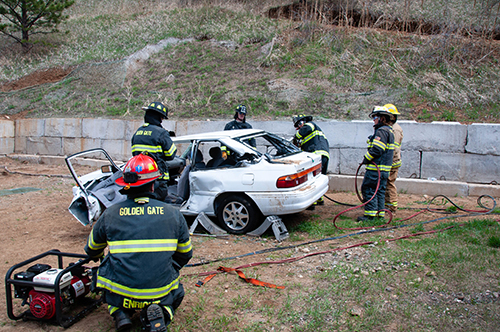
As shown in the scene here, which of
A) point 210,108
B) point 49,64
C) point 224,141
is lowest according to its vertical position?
point 224,141

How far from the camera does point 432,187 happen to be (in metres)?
7.54

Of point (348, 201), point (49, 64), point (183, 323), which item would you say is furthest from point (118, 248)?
point (49, 64)

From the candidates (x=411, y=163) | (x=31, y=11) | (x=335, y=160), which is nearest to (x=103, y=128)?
(x=335, y=160)

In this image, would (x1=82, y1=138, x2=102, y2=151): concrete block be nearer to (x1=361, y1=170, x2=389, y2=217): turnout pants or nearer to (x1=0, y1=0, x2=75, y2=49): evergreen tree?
(x1=0, y1=0, x2=75, y2=49): evergreen tree

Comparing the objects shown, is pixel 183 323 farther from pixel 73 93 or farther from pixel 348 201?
pixel 73 93

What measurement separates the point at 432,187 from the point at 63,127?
1143 centimetres

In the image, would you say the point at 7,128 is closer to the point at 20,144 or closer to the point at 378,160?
the point at 20,144

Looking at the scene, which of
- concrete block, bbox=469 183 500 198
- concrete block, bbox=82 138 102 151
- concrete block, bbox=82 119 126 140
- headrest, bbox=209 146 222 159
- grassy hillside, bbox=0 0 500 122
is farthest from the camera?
concrete block, bbox=82 138 102 151

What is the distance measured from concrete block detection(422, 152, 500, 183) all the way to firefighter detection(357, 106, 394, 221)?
2.86 meters

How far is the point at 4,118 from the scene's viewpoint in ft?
44.4

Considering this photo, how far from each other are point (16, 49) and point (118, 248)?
20425 millimetres

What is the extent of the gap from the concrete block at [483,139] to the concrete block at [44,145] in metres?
12.3

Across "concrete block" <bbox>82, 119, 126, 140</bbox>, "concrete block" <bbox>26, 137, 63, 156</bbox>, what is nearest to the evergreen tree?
"concrete block" <bbox>26, 137, 63, 156</bbox>

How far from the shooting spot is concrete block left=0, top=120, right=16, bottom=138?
13.0 m
